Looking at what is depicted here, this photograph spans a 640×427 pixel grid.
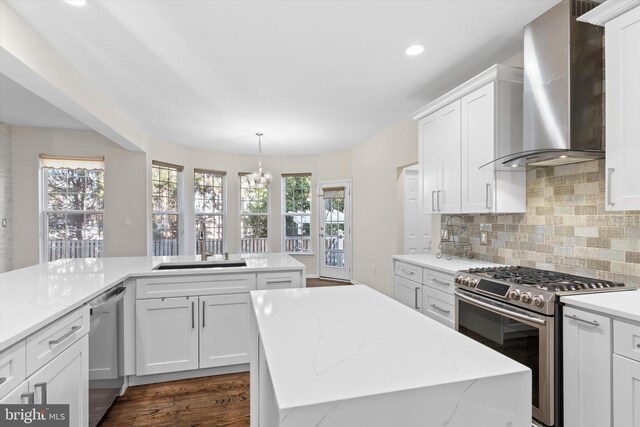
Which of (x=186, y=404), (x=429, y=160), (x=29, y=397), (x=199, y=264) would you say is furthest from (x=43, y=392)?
(x=429, y=160)

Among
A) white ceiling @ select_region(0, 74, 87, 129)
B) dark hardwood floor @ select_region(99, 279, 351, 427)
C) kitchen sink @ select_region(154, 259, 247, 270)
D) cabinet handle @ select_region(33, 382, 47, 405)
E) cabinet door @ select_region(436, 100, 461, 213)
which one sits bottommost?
dark hardwood floor @ select_region(99, 279, 351, 427)

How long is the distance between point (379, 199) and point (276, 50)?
10.0ft

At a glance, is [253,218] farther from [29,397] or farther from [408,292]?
[29,397]

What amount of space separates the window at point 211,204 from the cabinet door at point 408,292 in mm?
4055

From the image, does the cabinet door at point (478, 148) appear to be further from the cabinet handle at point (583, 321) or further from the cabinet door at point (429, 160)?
the cabinet handle at point (583, 321)

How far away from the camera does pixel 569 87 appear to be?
1.91 meters

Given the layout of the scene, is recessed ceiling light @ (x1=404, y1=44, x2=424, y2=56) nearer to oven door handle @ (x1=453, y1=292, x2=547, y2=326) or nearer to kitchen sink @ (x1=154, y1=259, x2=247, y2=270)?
oven door handle @ (x1=453, y1=292, x2=547, y2=326)

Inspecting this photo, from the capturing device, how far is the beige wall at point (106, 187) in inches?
172

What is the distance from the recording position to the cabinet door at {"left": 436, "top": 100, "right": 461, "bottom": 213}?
9.14 ft

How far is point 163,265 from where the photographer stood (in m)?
2.79

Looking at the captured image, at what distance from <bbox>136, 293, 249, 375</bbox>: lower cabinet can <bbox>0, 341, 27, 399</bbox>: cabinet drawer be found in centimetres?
127

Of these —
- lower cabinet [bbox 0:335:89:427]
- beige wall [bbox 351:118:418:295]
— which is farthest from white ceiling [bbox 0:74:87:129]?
beige wall [bbox 351:118:418:295]

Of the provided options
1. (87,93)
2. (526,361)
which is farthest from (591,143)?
(87,93)

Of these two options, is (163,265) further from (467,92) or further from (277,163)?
(277,163)
